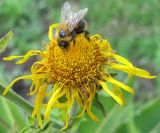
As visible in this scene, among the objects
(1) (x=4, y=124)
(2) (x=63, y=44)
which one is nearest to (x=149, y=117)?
(1) (x=4, y=124)

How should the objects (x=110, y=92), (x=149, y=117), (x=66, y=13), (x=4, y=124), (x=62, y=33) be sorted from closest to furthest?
(x=110, y=92)
(x=62, y=33)
(x=66, y=13)
(x=4, y=124)
(x=149, y=117)

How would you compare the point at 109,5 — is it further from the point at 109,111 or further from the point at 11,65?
the point at 109,111

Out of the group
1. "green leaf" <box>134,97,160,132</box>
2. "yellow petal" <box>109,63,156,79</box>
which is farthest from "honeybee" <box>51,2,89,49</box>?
"green leaf" <box>134,97,160,132</box>

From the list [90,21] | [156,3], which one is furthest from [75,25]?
[90,21]

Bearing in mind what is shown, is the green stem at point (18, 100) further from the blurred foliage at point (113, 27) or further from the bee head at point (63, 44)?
the blurred foliage at point (113, 27)

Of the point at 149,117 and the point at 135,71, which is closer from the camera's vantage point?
the point at 135,71

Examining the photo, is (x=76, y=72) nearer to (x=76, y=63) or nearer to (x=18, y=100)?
(x=76, y=63)
